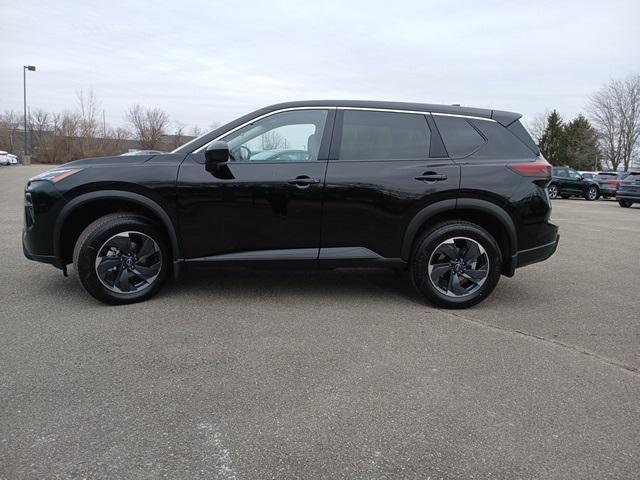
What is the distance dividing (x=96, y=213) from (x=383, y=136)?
8.81 feet

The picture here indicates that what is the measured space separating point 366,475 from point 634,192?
20.4 m

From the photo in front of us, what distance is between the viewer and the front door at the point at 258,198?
13.9ft

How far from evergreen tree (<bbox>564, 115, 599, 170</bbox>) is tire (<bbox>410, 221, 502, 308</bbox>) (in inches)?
2368

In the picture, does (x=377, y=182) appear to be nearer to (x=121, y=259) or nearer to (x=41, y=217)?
(x=121, y=259)

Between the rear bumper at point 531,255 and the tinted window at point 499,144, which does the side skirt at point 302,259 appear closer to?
the rear bumper at point 531,255

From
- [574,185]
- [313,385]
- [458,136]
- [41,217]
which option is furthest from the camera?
[574,185]

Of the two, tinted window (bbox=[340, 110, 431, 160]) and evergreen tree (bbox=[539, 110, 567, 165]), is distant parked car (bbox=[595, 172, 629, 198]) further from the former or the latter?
evergreen tree (bbox=[539, 110, 567, 165])

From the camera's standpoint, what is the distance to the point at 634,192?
61.3ft

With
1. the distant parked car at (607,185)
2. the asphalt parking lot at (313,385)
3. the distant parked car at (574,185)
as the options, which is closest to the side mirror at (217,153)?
the asphalt parking lot at (313,385)

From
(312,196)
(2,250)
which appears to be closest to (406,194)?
(312,196)

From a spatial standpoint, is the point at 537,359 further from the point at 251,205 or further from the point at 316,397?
the point at 251,205

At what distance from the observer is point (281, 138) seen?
14.6 ft

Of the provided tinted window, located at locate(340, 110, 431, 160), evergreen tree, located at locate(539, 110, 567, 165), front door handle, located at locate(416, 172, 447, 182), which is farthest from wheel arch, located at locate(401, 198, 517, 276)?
evergreen tree, located at locate(539, 110, 567, 165)

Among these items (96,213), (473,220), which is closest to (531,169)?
(473,220)
